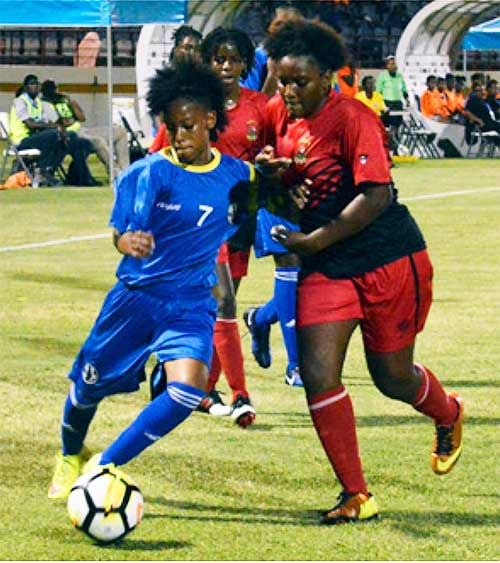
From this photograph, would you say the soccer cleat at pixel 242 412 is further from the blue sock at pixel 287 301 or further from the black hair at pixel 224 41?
the black hair at pixel 224 41

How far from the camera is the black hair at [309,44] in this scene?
263 inches

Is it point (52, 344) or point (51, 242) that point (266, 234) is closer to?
point (52, 344)

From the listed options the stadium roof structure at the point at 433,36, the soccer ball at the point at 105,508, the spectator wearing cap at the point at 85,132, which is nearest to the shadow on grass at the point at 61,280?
the soccer ball at the point at 105,508

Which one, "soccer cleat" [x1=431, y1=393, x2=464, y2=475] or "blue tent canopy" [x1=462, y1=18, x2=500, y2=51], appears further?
"blue tent canopy" [x1=462, y1=18, x2=500, y2=51]

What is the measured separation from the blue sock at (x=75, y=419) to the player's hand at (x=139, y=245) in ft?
2.35

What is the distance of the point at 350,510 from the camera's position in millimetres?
6559

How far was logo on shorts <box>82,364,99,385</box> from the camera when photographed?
6.70m

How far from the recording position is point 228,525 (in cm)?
657

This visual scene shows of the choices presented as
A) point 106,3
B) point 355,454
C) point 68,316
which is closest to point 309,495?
point 355,454

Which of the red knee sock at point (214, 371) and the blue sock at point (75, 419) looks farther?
the red knee sock at point (214, 371)

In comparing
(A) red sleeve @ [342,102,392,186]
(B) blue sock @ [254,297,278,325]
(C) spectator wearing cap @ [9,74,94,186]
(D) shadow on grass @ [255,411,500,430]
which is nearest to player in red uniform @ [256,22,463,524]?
(A) red sleeve @ [342,102,392,186]

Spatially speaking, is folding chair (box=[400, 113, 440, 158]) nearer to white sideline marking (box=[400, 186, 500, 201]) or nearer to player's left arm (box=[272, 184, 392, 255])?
white sideline marking (box=[400, 186, 500, 201])

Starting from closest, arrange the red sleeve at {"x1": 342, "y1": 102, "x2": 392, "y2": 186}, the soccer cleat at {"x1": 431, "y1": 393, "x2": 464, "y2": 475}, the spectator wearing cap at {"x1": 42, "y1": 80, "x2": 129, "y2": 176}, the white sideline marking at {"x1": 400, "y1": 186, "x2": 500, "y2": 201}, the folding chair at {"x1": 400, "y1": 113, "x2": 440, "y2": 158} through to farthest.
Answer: the red sleeve at {"x1": 342, "y1": 102, "x2": 392, "y2": 186}, the soccer cleat at {"x1": 431, "y1": 393, "x2": 464, "y2": 475}, the white sideline marking at {"x1": 400, "y1": 186, "x2": 500, "y2": 201}, the spectator wearing cap at {"x1": 42, "y1": 80, "x2": 129, "y2": 176}, the folding chair at {"x1": 400, "y1": 113, "x2": 440, "y2": 158}

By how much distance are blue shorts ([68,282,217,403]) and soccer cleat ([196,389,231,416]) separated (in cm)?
229
